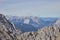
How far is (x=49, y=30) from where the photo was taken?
19612 cm

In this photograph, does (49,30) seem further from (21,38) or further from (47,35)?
(21,38)

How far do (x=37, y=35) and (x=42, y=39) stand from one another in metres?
5.23

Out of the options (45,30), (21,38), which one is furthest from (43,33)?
(21,38)

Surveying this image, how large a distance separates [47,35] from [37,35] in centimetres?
849

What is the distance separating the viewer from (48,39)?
19562 centimetres

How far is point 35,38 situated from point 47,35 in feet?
33.4

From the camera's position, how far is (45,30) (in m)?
198

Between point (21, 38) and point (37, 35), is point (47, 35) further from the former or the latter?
point (21, 38)

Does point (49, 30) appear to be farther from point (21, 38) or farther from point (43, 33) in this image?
point (21, 38)

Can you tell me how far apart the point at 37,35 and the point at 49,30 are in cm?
1093

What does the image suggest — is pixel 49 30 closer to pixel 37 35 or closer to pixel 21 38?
pixel 37 35

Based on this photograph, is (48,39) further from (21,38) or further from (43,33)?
(21,38)

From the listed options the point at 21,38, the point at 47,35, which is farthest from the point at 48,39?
the point at 21,38
